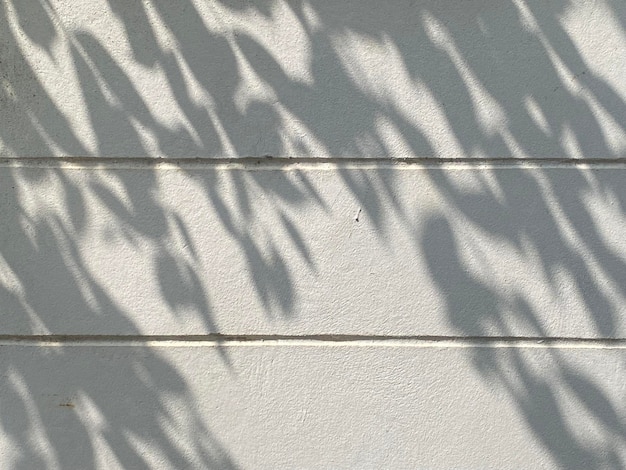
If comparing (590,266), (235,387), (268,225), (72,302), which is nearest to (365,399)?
(235,387)

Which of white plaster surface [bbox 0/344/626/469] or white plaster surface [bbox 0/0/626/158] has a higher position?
white plaster surface [bbox 0/0/626/158]

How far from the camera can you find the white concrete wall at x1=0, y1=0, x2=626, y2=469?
2707 mm

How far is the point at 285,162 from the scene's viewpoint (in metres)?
2.77

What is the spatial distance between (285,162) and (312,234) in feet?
1.04

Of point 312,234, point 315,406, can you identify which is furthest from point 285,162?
point 315,406

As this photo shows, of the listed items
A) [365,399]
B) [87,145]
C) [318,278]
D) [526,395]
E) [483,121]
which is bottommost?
[526,395]

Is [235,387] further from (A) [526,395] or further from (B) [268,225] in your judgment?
(A) [526,395]

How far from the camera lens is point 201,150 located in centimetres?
276

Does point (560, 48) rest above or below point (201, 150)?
below

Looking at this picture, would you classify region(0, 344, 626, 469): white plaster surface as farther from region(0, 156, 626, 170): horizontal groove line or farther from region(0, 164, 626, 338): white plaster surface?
region(0, 156, 626, 170): horizontal groove line

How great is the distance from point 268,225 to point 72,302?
2.92 ft

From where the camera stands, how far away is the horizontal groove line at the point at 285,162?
2.75 meters

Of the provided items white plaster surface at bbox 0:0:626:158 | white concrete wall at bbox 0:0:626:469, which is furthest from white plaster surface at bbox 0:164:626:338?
white plaster surface at bbox 0:0:626:158

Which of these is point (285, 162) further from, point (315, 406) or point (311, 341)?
point (315, 406)
